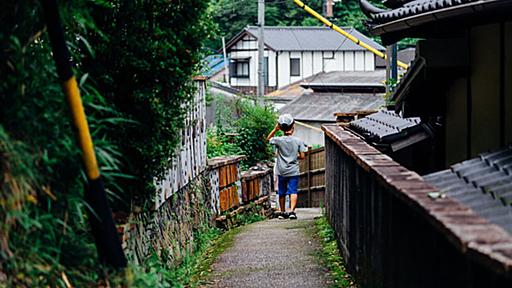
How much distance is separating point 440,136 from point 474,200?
5336mm

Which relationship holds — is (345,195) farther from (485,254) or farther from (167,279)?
(485,254)

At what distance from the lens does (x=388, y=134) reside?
11.1m

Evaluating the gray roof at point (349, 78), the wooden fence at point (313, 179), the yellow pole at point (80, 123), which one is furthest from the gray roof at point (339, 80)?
the yellow pole at point (80, 123)

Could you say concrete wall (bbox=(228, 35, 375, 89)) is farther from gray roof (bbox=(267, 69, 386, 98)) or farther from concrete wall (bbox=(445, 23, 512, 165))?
concrete wall (bbox=(445, 23, 512, 165))

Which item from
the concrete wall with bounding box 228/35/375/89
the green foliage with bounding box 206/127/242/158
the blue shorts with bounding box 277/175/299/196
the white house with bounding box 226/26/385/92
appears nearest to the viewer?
the blue shorts with bounding box 277/175/299/196

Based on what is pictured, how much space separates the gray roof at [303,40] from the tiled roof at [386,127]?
34740mm

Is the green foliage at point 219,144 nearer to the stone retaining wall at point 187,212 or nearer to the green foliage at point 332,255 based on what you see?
the stone retaining wall at point 187,212

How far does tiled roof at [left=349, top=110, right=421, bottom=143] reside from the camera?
11.0 meters

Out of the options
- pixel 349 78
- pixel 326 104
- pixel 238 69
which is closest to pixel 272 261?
pixel 326 104

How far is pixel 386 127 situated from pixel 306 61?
3845 centimetres

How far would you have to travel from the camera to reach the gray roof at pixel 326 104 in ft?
122

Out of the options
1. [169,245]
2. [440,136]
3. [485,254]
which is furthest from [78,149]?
[440,136]

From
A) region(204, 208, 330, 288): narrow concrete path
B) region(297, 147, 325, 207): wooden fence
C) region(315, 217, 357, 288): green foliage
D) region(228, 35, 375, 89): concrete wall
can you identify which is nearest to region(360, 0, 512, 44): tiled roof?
region(315, 217, 357, 288): green foliage

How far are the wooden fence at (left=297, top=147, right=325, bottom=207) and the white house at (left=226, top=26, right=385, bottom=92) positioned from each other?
24.8 meters
